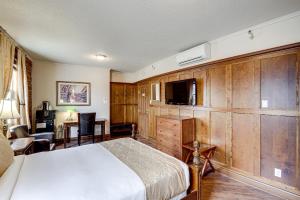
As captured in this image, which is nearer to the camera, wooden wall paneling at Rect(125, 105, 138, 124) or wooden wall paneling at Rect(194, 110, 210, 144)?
wooden wall paneling at Rect(194, 110, 210, 144)

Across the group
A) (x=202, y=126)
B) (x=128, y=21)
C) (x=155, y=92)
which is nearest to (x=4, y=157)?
(x=128, y=21)

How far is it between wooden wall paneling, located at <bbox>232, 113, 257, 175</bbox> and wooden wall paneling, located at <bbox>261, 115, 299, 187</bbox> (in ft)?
0.45

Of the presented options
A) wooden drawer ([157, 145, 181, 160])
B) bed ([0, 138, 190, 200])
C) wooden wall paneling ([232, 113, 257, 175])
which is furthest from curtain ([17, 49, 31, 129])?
wooden wall paneling ([232, 113, 257, 175])

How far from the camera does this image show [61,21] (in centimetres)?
227

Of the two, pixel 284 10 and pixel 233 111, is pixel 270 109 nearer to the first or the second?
pixel 233 111

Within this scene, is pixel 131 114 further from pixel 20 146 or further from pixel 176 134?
pixel 20 146

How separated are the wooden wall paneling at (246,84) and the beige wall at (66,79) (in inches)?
164

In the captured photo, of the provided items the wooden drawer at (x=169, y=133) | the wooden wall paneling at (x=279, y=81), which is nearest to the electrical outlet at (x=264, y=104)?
the wooden wall paneling at (x=279, y=81)

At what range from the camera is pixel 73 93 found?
498cm

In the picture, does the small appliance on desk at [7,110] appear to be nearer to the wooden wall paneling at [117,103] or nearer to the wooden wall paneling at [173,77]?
the wooden wall paneling at [173,77]

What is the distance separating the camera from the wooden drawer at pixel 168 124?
3.18m

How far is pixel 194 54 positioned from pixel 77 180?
9.88 ft

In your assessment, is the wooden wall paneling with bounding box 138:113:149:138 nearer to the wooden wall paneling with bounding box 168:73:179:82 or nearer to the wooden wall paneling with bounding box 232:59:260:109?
the wooden wall paneling with bounding box 168:73:179:82

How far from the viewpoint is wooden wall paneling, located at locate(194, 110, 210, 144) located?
309 centimetres
